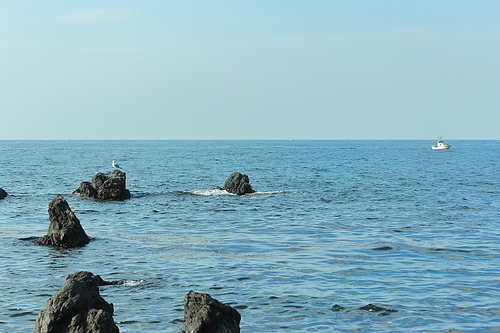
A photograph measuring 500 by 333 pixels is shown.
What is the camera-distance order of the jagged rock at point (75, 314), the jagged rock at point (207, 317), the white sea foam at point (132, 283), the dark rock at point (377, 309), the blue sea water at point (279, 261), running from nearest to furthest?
the jagged rock at point (75, 314) → the jagged rock at point (207, 317) → the blue sea water at point (279, 261) → the dark rock at point (377, 309) → the white sea foam at point (132, 283)

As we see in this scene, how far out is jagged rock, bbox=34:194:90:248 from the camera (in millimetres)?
22719

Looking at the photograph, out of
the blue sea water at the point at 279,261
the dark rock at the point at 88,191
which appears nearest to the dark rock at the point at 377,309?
the blue sea water at the point at 279,261

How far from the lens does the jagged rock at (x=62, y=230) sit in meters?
22.7

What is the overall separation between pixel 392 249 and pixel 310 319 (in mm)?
9144

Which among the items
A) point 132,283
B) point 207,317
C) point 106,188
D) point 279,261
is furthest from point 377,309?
point 106,188

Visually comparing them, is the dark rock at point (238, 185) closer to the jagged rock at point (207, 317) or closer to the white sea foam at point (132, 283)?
the white sea foam at point (132, 283)

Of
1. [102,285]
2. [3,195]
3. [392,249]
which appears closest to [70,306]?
[102,285]

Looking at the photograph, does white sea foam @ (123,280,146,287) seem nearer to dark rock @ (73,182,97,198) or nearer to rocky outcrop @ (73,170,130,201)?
rocky outcrop @ (73,170,130,201)

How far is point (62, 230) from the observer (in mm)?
22859

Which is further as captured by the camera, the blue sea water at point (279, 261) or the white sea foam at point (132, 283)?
the white sea foam at point (132, 283)

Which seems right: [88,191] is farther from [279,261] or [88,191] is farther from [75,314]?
[75,314]

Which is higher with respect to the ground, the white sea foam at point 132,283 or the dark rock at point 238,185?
the dark rock at point 238,185

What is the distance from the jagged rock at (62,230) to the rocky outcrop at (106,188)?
1619 cm

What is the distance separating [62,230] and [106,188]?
56.9 ft
